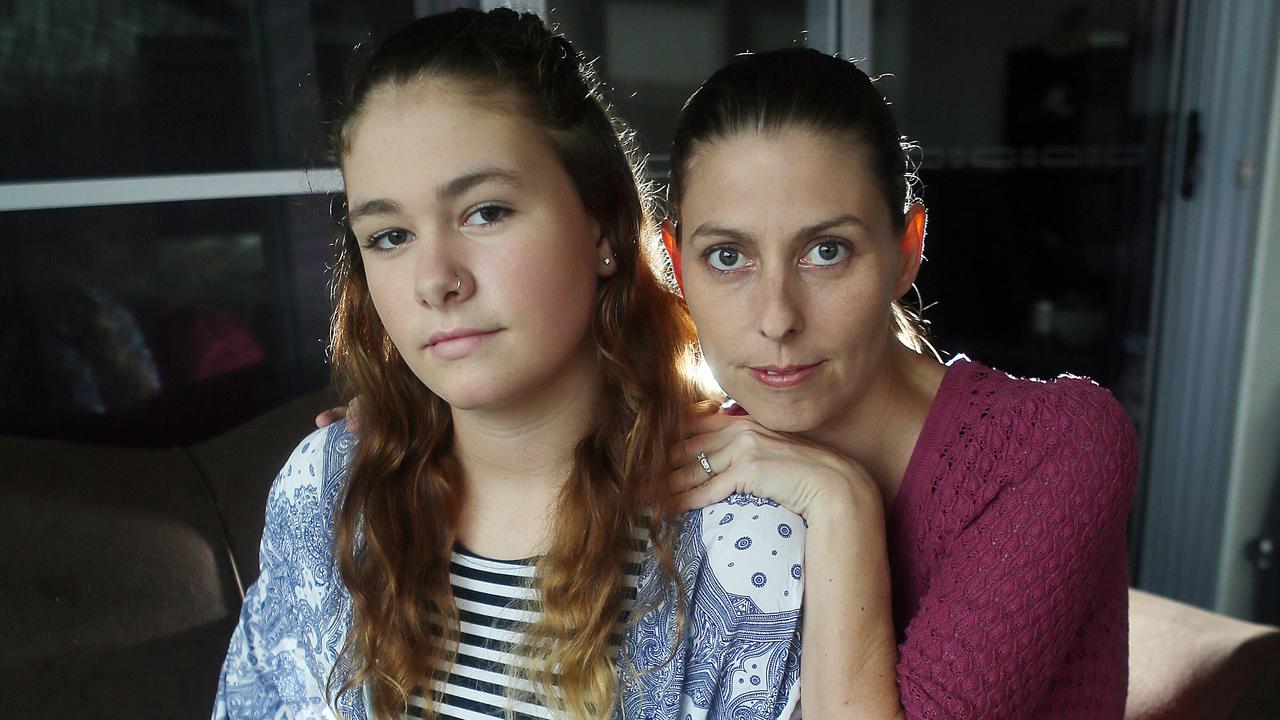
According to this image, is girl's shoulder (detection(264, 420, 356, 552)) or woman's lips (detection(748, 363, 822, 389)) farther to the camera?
girl's shoulder (detection(264, 420, 356, 552))

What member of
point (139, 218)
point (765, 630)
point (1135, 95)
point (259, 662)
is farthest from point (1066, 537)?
point (1135, 95)

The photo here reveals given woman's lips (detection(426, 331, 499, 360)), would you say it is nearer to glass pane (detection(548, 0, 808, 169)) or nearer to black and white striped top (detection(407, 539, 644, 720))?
black and white striped top (detection(407, 539, 644, 720))

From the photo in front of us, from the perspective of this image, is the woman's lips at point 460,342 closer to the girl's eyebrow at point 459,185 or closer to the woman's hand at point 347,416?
the girl's eyebrow at point 459,185

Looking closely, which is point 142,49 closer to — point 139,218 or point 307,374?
point 139,218

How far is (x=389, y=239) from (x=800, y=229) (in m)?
0.40

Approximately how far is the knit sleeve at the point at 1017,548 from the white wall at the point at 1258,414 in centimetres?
183

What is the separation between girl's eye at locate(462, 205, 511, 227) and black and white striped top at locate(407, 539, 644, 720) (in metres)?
0.36

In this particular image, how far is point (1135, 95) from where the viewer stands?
2656 mm

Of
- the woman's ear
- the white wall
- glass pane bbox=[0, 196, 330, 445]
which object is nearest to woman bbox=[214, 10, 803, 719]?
the woman's ear

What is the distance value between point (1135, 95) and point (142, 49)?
93.1 inches

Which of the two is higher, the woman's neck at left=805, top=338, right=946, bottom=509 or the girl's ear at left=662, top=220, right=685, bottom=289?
the girl's ear at left=662, top=220, right=685, bottom=289

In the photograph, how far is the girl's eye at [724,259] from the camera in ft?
3.26

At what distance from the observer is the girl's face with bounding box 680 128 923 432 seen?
953 millimetres

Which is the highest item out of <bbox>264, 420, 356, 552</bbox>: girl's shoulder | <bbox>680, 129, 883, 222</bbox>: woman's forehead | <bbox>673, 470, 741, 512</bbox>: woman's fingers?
<bbox>680, 129, 883, 222</bbox>: woman's forehead
